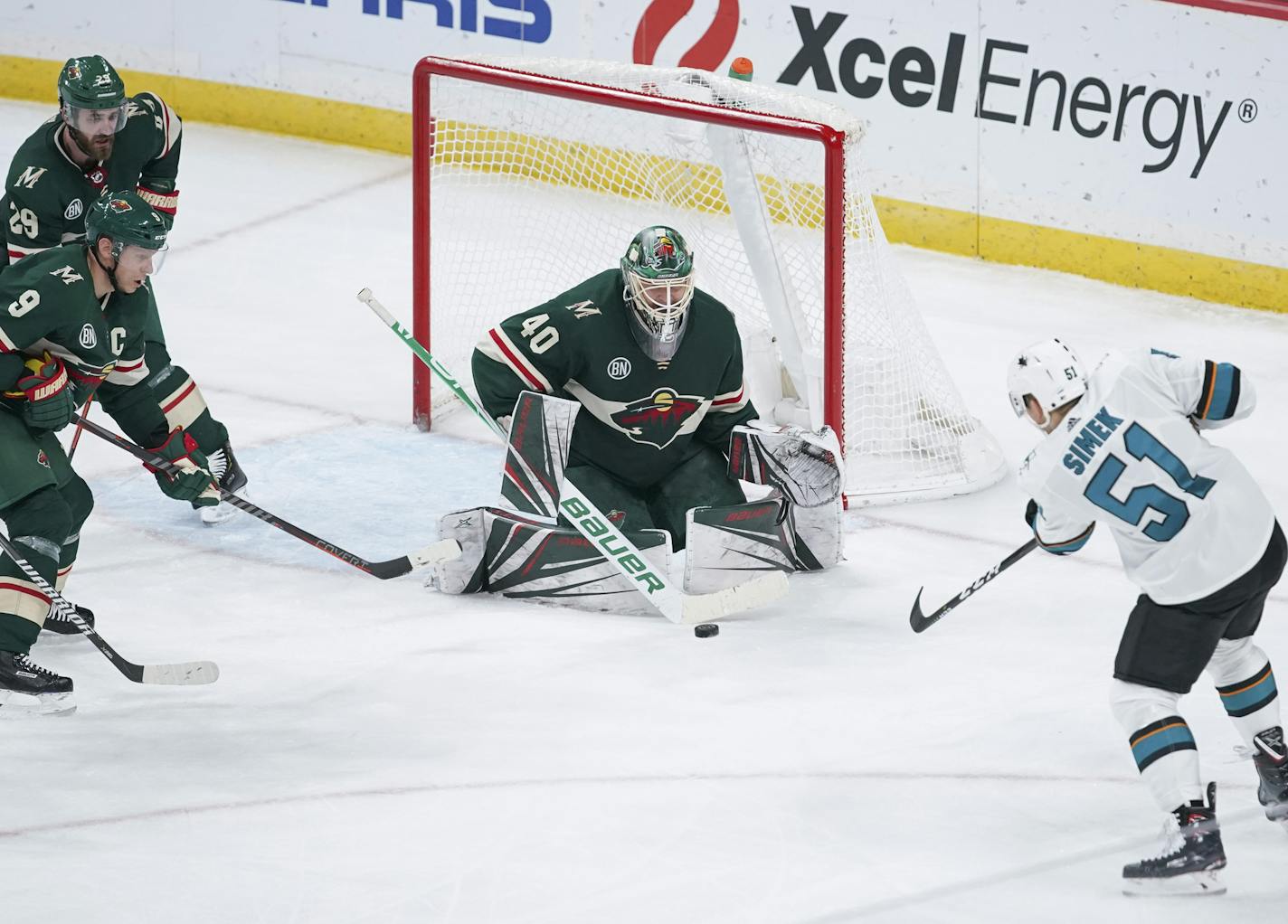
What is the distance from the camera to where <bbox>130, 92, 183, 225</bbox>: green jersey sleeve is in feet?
15.5

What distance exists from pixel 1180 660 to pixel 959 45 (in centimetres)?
380

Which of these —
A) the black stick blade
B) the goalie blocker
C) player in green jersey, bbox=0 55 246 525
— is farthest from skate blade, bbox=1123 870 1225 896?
player in green jersey, bbox=0 55 246 525

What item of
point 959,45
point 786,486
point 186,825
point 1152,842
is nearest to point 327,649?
point 186,825

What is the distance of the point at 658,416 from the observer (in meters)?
4.44

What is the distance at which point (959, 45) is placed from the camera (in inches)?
259

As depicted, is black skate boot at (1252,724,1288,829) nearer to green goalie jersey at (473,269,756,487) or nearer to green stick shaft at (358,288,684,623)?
green stick shaft at (358,288,684,623)

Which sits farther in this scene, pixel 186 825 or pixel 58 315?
pixel 58 315

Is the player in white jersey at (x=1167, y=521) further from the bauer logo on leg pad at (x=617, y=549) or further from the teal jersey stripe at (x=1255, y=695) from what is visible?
the bauer logo on leg pad at (x=617, y=549)

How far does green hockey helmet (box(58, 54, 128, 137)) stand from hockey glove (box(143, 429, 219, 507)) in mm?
723

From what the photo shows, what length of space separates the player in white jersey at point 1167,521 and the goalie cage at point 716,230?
159 cm

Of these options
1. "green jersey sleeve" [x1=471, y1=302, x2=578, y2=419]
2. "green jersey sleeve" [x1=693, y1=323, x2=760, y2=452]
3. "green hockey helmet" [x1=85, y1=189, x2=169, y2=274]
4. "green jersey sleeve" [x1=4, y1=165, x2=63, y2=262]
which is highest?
"green hockey helmet" [x1=85, y1=189, x2=169, y2=274]

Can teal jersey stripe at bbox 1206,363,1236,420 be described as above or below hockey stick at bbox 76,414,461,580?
above

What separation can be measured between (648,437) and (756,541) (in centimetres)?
33

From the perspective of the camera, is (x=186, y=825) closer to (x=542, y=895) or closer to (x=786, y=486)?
(x=542, y=895)
